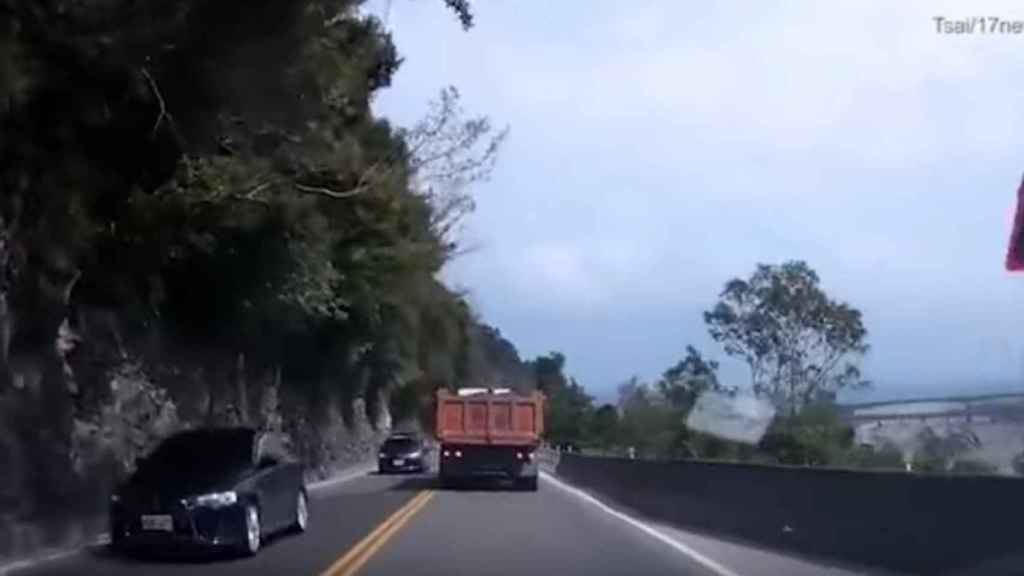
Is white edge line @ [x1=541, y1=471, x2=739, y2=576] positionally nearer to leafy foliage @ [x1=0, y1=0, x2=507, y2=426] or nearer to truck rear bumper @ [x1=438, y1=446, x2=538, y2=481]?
truck rear bumper @ [x1=438, y1=446, x2=538, y2=481]

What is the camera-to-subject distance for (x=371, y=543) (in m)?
26.5

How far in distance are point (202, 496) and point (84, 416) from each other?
→ 8.30m

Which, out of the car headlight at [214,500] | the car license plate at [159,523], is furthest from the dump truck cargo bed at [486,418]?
the car license plate at [159,523]

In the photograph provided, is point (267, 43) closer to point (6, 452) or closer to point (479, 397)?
point (6, 452)

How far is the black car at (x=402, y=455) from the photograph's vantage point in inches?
2739

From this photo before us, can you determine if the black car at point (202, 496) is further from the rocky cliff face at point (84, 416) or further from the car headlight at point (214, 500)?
the rocky cliff face at point (84, 416)

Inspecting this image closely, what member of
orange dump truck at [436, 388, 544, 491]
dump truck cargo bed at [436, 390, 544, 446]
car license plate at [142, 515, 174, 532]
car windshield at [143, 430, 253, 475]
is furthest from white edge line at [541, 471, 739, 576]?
car license plate at [142, 515, 174, 532]

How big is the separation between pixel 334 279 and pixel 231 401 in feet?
34.0

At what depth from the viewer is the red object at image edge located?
651 inches

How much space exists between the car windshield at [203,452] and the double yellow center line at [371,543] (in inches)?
78.2

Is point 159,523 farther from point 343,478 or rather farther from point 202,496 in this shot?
point 343,478

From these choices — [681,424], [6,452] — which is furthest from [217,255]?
[681,424]

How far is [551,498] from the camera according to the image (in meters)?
46.5

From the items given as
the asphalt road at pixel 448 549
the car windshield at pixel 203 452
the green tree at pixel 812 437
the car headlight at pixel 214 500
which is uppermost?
the green tree at pixel 812 437
